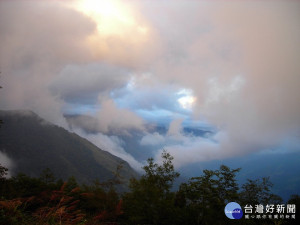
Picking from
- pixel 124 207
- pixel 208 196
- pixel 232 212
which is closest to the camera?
pixel 232 212

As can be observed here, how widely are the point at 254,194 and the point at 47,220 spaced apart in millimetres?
49529

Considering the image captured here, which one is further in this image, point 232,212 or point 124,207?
point 124,207

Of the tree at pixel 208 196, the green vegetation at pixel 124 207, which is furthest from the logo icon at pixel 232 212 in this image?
the tree at pixel 208 196

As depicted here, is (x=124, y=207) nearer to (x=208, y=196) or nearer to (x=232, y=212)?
(x=232, y=212)

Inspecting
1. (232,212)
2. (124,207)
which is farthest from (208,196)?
(124,207)

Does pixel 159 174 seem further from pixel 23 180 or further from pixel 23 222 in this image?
pixel 23 222

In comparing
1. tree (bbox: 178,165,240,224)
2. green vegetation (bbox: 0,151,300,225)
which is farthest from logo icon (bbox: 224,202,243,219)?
tree (bbox: 178,165,240,224)

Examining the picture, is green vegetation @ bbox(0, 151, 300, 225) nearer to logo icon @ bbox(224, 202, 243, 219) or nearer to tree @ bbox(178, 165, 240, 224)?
tree @ bbox(178, 165, 240, 224)

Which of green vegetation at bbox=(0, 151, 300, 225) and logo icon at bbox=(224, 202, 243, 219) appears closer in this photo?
green vegetation at bbox=(0, 151, 300, 225)

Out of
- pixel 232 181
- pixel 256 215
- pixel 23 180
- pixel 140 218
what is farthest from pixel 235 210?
pixel 23 180

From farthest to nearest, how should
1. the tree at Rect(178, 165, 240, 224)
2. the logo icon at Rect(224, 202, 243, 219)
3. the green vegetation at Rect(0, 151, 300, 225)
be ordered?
the logo icon at Rect(224, 202, 243, 219) < the tree at Rect(178, 165, 240, 224) < the green vegetation at Rect(0, 151, 300, 225)

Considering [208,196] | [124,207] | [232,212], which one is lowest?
[124,207]

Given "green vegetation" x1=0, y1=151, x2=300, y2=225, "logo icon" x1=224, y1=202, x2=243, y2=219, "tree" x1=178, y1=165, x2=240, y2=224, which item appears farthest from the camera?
"logo icon" x1=224, y1=202, x2=243, y2=219

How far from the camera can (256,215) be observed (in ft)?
46.4
